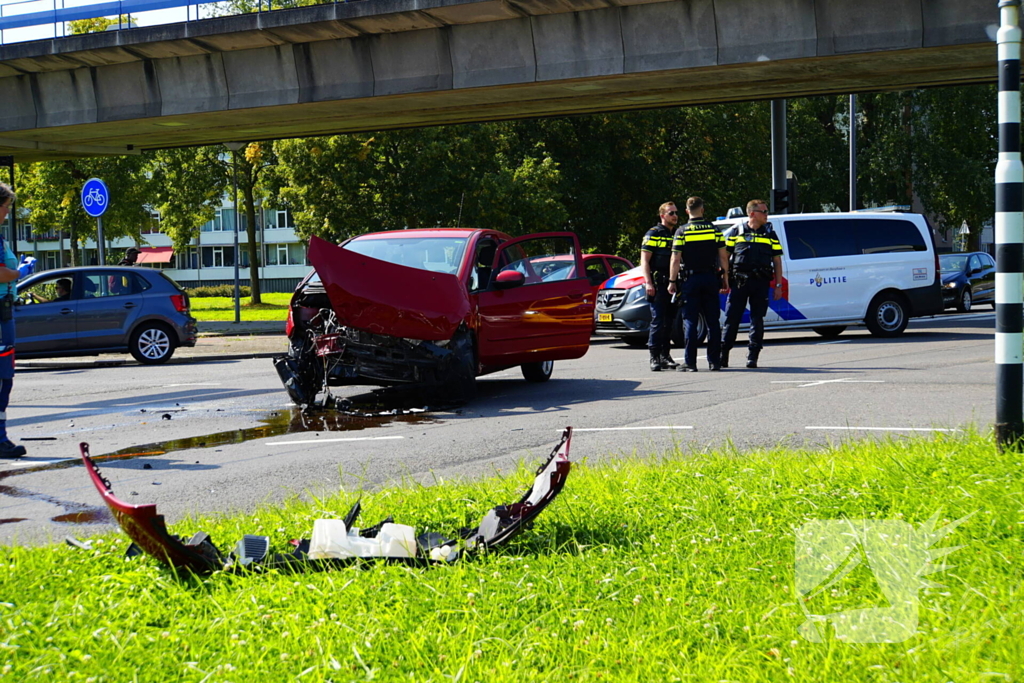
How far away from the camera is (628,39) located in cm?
1898

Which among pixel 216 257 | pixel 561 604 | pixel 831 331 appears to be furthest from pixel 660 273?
pixel 216 257

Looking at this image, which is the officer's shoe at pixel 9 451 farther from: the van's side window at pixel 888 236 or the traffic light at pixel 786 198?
the traffic light at pixel 786 198

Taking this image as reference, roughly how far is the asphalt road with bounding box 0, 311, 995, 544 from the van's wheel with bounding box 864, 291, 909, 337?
417 centimetres

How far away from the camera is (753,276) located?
13.2 metres

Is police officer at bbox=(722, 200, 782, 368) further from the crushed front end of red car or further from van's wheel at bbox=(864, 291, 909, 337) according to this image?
van's wheel at bbox=(864, 291, 909, 337)

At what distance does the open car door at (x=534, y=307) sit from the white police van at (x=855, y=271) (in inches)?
250

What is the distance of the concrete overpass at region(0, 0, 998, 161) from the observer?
18000 mm

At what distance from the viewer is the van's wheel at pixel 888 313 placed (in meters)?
18.6

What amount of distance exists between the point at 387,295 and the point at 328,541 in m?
5.43

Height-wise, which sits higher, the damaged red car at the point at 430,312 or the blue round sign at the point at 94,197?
the blue round sign at the point at 94,197

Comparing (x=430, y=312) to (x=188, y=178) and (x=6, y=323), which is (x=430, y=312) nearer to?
(x=6, y=323)

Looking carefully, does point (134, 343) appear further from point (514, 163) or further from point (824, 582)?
point (514, 163)

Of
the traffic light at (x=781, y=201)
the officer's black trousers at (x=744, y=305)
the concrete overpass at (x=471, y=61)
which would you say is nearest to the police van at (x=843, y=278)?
the concrete overpass at (x=471, y=61)

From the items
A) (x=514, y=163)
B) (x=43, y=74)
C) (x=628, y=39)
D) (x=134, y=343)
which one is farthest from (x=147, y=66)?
(x=514, y=163)
